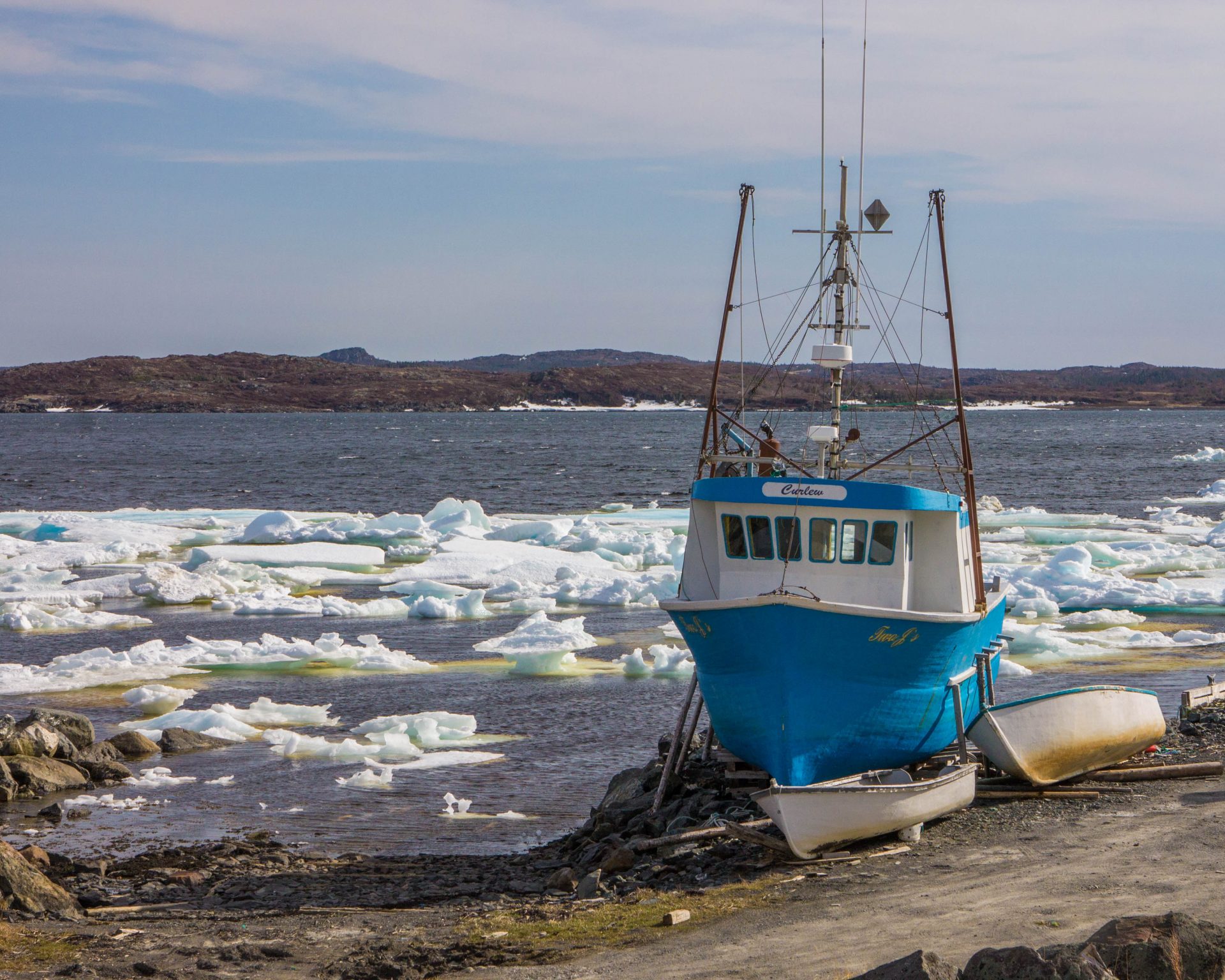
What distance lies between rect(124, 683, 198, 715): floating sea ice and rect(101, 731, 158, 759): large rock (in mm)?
2411

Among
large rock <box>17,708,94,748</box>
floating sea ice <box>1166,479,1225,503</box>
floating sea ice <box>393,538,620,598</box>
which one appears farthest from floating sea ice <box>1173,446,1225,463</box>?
large rock <box>17,708,94,748</box>

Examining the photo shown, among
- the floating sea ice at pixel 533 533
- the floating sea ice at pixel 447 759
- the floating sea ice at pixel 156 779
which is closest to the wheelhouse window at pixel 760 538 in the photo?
the floating sea ice at pixel 447 759

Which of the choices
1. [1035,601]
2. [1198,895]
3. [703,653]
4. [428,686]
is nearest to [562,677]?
[428,686]

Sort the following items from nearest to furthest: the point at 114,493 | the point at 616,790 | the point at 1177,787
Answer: the point at 1177,787
the point at 616,790
the point at 114,493

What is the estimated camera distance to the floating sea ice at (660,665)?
80.4 ft

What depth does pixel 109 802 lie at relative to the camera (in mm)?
17125

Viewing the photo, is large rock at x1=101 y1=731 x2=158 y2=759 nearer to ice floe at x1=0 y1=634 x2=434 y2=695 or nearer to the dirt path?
ice floe at x1=0 y1=634 x2=434 y2=695

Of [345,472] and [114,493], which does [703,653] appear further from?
[345,472]

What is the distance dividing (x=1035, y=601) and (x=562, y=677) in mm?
12028

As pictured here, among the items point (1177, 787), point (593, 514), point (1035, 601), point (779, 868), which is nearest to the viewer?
point (779, 868)

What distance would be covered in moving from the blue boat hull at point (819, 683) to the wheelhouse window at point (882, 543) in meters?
0.91

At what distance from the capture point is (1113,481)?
80125 mm

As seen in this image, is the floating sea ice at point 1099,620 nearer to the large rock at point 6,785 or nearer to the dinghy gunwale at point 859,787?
the dinghy gunwale at point 859,787

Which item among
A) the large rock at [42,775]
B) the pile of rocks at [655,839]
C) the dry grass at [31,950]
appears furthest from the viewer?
the large rock at [42,775]
